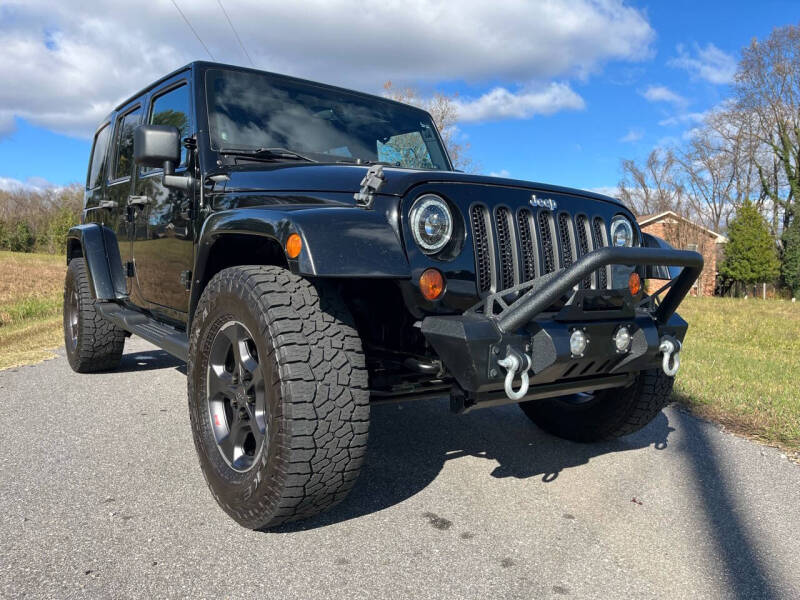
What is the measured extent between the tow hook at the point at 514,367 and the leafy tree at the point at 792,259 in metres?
38.6

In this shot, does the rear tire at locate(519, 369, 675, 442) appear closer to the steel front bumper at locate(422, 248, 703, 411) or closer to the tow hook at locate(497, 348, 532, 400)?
the steel front bumper at locate(422, 248, 703, 411)

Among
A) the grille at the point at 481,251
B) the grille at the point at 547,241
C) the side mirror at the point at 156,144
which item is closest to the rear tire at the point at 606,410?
the grille at the point at 547,241

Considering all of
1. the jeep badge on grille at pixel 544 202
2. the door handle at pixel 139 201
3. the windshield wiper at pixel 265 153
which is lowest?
the jeep badge on grille at pixel 544 202

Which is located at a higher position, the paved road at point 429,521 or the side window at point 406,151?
the side window at point 406,151

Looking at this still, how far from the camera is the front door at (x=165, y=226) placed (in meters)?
3.49

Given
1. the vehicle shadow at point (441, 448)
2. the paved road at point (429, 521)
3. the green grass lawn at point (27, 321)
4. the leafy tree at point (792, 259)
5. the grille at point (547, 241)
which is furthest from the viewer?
the leafy tree at point (792, 259)

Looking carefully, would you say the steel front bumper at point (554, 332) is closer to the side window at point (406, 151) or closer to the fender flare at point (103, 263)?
the side window at point (406, 151)

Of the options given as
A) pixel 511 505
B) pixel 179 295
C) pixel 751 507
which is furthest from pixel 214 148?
pixel 751 507

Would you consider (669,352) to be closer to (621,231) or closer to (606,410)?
(621,231)

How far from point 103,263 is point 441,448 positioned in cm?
289

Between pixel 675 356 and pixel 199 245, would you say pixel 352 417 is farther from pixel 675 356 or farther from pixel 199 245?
pixel 675 356

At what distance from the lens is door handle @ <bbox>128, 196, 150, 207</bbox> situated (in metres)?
4.03

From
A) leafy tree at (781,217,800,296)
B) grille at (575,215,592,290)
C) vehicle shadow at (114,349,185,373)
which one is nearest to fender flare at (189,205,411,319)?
grille at (575,215,592,290)

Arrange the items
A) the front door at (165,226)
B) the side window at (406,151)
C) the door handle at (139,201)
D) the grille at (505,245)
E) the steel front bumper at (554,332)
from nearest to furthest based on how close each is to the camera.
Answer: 1. the steel front bumper at (554,332)
2. the grille at (505,245)
3. the front door at (165,226)
4. the side window at (406,151)
5. the door handle at (139,201)
